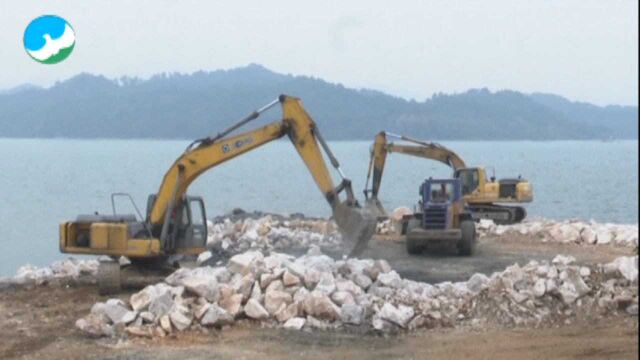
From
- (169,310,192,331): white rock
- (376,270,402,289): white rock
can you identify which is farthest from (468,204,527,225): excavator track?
(169,310,192,331): white rock

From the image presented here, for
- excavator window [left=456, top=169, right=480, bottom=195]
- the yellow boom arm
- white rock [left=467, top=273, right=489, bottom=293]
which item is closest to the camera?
white rock [left=467, top=273, right=489, bottom=293]

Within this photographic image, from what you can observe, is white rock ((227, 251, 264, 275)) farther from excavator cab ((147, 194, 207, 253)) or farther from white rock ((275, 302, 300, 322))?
excavator cab ((147, 194, 207, 253))

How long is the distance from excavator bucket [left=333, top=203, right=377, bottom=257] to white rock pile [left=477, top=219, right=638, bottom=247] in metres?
9.77

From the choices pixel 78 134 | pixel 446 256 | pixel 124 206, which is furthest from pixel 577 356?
pixel 78 134

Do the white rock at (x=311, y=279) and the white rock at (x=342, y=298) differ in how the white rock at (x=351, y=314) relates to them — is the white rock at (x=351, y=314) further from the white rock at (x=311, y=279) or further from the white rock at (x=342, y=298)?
the white rock at (x=311, y=279)

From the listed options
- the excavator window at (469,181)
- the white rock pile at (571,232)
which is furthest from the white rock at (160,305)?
the excavator window at (469,181)

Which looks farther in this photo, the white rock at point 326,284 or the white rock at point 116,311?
the white rock at point 326,284

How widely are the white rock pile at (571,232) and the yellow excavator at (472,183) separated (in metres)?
1.31

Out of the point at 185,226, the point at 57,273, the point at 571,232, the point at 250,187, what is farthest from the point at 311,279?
the point at 250,187

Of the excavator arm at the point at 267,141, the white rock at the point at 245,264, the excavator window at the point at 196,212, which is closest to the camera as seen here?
the white rock at the point at 245,264

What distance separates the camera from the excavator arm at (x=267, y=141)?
16.0 meters

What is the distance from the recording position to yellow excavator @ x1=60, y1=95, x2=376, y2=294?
51.0 ft

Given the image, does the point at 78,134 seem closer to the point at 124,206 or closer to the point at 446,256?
the point at 124,206

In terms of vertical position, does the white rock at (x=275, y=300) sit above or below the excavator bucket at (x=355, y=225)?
below
